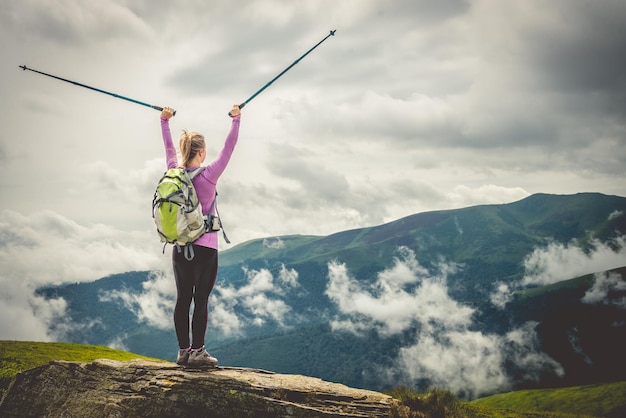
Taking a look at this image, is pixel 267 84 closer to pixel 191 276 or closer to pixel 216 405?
pixel 191 276

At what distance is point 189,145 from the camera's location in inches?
364

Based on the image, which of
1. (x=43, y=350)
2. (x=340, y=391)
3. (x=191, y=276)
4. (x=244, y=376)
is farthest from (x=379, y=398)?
(x=43, y=350)

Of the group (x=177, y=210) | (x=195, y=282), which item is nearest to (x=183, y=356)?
(x=195, y=282)

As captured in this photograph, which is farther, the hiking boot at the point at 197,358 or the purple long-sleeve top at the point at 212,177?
the hiking boot at the point at 197,358

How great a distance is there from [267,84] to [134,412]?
8.48m

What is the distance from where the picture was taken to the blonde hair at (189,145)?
9258 mm

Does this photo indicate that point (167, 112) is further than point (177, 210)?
Yes

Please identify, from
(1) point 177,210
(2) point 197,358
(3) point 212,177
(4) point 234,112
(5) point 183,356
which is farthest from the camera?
(5) point 183,356

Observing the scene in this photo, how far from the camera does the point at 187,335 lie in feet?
33.0

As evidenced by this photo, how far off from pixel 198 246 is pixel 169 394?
3.92 metres

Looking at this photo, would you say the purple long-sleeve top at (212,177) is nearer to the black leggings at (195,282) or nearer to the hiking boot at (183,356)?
the black leggings at (195,282)

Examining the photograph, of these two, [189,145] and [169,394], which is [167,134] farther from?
[169,394]

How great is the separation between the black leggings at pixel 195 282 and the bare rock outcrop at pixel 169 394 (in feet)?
5.47

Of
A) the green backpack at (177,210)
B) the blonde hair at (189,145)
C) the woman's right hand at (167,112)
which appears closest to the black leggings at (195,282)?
the green backpack at (177,210)
